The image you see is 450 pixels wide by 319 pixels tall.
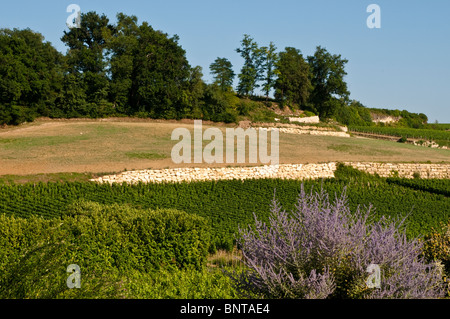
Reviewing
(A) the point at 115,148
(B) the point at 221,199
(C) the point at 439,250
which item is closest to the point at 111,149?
(A) the point at 115,148

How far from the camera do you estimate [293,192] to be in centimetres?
3017

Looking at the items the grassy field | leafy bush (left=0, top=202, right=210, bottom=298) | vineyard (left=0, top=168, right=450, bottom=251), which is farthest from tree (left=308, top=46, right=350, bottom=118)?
leafy bush (left=0, top=202, right=210, bottom=298)

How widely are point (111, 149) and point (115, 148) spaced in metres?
0.60

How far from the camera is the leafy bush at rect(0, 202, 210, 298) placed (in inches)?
435

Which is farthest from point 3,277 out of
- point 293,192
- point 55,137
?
point 55,137

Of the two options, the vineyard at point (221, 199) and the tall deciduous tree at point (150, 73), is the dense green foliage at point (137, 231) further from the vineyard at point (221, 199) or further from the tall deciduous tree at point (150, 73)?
the tall deciduous tree at point (150, 73)

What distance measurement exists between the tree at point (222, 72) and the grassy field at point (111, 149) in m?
27.8

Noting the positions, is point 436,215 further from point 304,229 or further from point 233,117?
point 233,117

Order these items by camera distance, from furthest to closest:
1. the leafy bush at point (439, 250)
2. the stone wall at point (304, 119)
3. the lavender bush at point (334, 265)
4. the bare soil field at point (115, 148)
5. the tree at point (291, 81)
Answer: the tree at point (291, 81), the stone wall at point (304, 119), the bare soil field at point (115, 148), the leafy bush at point (439, 250), the lavender bush at point (334, 265)

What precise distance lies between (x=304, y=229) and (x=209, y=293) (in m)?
3.60

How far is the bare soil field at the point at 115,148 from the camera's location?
32938 mm

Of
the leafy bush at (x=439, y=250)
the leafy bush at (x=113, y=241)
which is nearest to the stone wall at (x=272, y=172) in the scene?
the leafy bush at (x=113, y=241)

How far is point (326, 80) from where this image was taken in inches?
3457

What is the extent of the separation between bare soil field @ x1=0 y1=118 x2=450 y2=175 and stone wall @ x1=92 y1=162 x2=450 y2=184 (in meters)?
1.54
